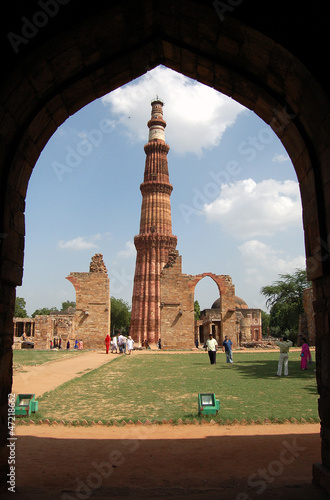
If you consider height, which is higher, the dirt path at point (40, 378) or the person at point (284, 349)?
the person at point (284, 349)

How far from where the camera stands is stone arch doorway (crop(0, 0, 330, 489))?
10.5 ft

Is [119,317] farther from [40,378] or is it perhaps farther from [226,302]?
[40,378]

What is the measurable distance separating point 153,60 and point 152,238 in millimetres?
34771

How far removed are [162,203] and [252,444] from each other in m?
35.9

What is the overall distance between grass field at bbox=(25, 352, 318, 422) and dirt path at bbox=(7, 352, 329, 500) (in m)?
0.61

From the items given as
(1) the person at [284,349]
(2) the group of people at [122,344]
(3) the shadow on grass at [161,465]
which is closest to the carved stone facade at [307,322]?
(2) the group of people at [122,344]

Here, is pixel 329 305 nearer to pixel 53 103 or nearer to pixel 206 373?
pixel 53 103

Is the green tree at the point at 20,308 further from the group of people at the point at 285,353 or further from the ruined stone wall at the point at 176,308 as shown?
the group of people at the point at 285,353

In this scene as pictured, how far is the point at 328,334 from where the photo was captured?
3186mm

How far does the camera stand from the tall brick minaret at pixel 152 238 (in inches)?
1481

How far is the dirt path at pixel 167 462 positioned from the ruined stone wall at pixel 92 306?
68.7 feet

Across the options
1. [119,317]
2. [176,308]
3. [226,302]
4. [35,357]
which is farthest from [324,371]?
[119,317]

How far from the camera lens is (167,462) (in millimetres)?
4281

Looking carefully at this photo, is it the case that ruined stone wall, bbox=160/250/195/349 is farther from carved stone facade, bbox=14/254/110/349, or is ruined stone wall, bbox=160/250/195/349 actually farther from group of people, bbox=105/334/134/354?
group of people, bbox=105/334/134/354
